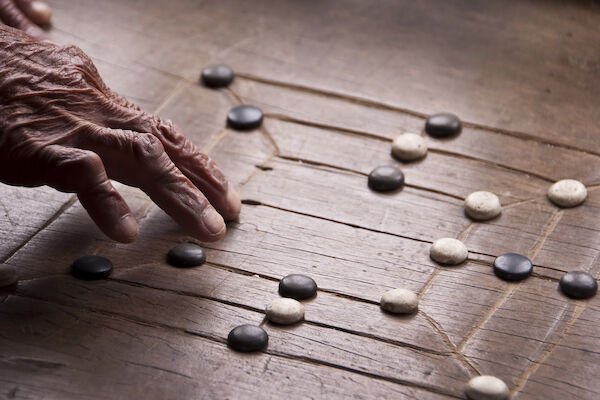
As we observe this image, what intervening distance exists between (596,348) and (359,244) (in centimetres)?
51

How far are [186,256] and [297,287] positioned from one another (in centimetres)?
25

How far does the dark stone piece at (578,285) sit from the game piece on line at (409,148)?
1.67 feet

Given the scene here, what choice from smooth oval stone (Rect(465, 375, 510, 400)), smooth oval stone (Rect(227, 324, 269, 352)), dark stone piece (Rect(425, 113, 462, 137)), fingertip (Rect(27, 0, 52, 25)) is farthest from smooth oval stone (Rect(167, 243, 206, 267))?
fingertip (Rect(27, 0, 52, 25))

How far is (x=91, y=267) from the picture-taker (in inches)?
60.4

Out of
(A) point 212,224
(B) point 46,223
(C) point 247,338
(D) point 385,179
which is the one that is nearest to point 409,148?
(D) point 385,179

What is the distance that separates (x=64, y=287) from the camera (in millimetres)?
1515

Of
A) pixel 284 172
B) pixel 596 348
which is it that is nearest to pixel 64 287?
pixel 284 172

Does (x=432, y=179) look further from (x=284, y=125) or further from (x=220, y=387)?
(x=220, y=387)

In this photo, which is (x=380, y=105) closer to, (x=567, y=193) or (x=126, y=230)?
(x=567, y=193)

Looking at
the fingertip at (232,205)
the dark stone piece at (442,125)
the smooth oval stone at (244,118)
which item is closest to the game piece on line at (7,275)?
the fingertip at (232,205)

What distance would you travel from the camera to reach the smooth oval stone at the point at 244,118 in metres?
1.99

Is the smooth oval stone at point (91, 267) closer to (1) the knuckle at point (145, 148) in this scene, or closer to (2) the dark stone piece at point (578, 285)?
(1) the knuckle at point (145, 148)

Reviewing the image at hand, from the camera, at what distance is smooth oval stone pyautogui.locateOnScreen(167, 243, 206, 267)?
158 centimetres

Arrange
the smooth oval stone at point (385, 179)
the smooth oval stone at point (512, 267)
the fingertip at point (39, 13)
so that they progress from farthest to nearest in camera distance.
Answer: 1. the fingertip at point (39, 13)
2. the smooth oval stone at point (385, 179)
3. the smooth oval stone at point (512, 267)
